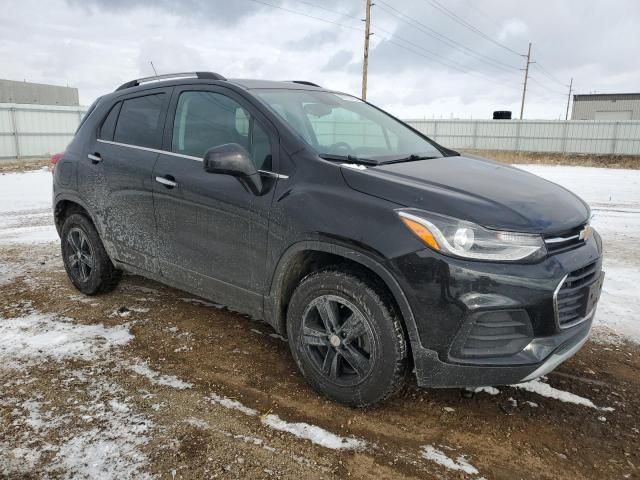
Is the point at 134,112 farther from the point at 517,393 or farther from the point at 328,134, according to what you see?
the point at 517,393

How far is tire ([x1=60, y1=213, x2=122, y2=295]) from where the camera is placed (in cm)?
438

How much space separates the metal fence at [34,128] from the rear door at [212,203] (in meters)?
22.0

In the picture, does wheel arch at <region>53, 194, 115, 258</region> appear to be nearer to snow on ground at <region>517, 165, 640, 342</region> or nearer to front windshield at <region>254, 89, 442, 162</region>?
front windshield at <region>254, 89, 442, 162</region>

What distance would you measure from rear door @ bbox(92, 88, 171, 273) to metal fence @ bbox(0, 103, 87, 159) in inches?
831

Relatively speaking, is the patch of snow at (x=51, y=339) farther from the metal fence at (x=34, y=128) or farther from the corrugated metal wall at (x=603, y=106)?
the corrugated metal wall at (x=603, y=106)

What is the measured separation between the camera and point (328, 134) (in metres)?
3.23

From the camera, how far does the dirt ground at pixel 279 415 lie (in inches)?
94.1

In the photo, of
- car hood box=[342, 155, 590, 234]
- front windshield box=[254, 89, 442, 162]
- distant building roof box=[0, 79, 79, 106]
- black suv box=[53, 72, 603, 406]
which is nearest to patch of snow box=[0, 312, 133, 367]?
black suv box=[53, 72, 603, 406]

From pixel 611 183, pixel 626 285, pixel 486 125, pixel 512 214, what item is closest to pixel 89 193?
pixel 512 214

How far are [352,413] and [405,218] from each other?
117cm

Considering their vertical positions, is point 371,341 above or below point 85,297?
above

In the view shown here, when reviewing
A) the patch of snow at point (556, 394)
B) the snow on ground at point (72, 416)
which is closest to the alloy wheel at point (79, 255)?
the snow on ground at point (72, 416)

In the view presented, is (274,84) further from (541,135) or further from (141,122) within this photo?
(541,135)

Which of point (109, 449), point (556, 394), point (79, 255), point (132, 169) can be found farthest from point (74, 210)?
point (556, 394)
